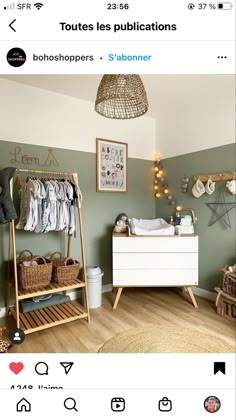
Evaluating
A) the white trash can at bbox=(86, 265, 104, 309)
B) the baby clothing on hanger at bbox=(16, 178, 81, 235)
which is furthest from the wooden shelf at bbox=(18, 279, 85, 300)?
the baby clothing on hanger at bbox=(16, 178, 81, 235)

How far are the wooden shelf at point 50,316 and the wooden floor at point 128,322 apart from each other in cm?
4

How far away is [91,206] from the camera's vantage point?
69.9 inches

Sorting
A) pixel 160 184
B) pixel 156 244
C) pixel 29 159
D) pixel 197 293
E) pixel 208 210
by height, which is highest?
pixel 29 159

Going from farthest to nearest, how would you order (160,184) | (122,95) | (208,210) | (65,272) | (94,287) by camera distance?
(160,184), (208,210), (94,287), (65,272), (122,95)

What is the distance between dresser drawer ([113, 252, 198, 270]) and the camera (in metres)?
1.60

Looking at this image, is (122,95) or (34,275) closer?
(122,95)

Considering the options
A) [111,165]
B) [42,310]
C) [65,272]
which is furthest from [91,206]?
[42,310]

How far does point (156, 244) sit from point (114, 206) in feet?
1.81

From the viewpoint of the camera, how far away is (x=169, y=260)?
1609 mm

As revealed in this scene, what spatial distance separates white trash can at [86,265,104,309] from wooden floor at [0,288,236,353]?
6 cm
